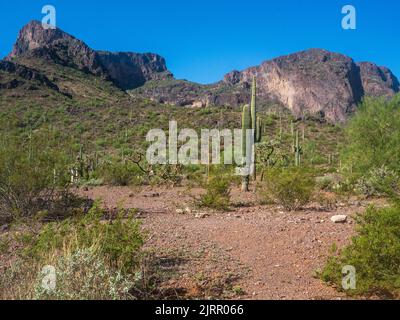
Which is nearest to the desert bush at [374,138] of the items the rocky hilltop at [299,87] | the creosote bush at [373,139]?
the creosote bush at [373,139]

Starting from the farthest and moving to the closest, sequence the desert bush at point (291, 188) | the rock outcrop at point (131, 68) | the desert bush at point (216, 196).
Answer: the rock outcrop at point (131, 68), the desert bush at point (216, 196), the desert bush at point (291, 188)

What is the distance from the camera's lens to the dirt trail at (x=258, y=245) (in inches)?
199

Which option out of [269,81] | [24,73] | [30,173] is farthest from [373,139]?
[269,81]

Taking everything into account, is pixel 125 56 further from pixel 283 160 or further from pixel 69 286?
pixel 69 286

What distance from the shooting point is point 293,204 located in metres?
10.1

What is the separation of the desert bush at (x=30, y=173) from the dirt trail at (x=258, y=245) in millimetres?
2094

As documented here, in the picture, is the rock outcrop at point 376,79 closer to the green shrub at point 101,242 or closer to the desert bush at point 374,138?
the desert bush at point 374,138

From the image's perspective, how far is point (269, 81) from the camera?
124812 mm

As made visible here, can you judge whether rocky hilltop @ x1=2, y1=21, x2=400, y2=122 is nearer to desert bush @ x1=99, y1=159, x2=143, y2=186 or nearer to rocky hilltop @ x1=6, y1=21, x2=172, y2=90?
rocky hilltop @ x1=6, y1=21, x2=172, y2=90

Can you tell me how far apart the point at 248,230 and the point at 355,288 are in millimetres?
3082

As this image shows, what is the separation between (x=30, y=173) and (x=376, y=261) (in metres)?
6.82

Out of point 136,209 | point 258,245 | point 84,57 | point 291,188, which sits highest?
point 84,57

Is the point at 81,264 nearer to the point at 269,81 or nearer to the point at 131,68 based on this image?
the point at 269,81

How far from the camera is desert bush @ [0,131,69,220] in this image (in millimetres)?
8836
